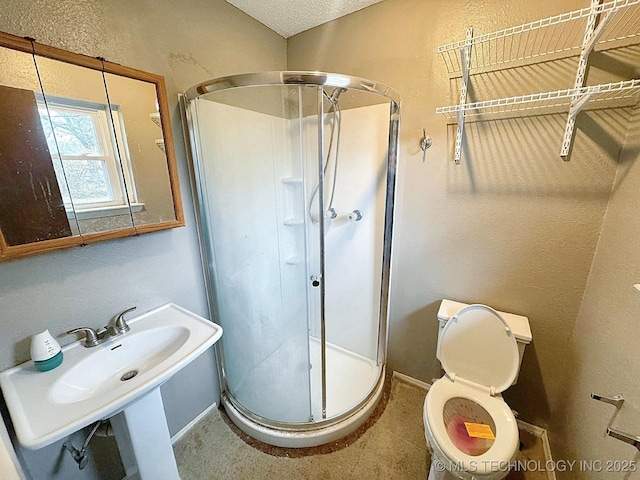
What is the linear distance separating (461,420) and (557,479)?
628mm

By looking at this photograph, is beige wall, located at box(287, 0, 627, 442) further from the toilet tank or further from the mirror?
the mirror

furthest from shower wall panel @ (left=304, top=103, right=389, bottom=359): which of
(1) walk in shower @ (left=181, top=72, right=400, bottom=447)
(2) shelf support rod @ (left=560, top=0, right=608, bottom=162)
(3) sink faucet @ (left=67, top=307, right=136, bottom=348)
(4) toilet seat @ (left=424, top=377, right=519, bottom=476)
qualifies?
(3) sink faucet @ (left=67, top=307, right=136, bottom=348)

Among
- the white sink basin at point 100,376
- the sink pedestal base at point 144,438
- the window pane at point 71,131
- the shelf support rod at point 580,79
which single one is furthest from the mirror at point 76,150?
the shelf support rod at point 580,79

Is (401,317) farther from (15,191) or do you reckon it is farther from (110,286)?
(15,191)

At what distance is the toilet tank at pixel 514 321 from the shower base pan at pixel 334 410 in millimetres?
698

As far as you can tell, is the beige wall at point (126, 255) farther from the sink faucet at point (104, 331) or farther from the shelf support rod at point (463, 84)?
the shelf support rod at point (463, 84)

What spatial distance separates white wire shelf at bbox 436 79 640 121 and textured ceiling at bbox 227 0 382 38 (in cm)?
86

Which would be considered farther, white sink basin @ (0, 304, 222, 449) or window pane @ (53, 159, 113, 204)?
window pane @ (53, 159, 113, 204)

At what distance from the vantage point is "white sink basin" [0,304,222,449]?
761 millimetres

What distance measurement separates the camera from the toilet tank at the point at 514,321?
4.28ft

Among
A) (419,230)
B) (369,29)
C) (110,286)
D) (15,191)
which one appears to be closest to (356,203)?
(419,230)

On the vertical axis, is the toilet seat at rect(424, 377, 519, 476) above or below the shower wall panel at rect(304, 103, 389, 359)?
below

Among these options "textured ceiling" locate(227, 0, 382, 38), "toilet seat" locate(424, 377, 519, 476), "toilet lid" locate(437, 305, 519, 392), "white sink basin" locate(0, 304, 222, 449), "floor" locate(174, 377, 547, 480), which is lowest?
"floor" locate(174, 377, 547, 480)

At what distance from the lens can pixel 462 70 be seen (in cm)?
131
